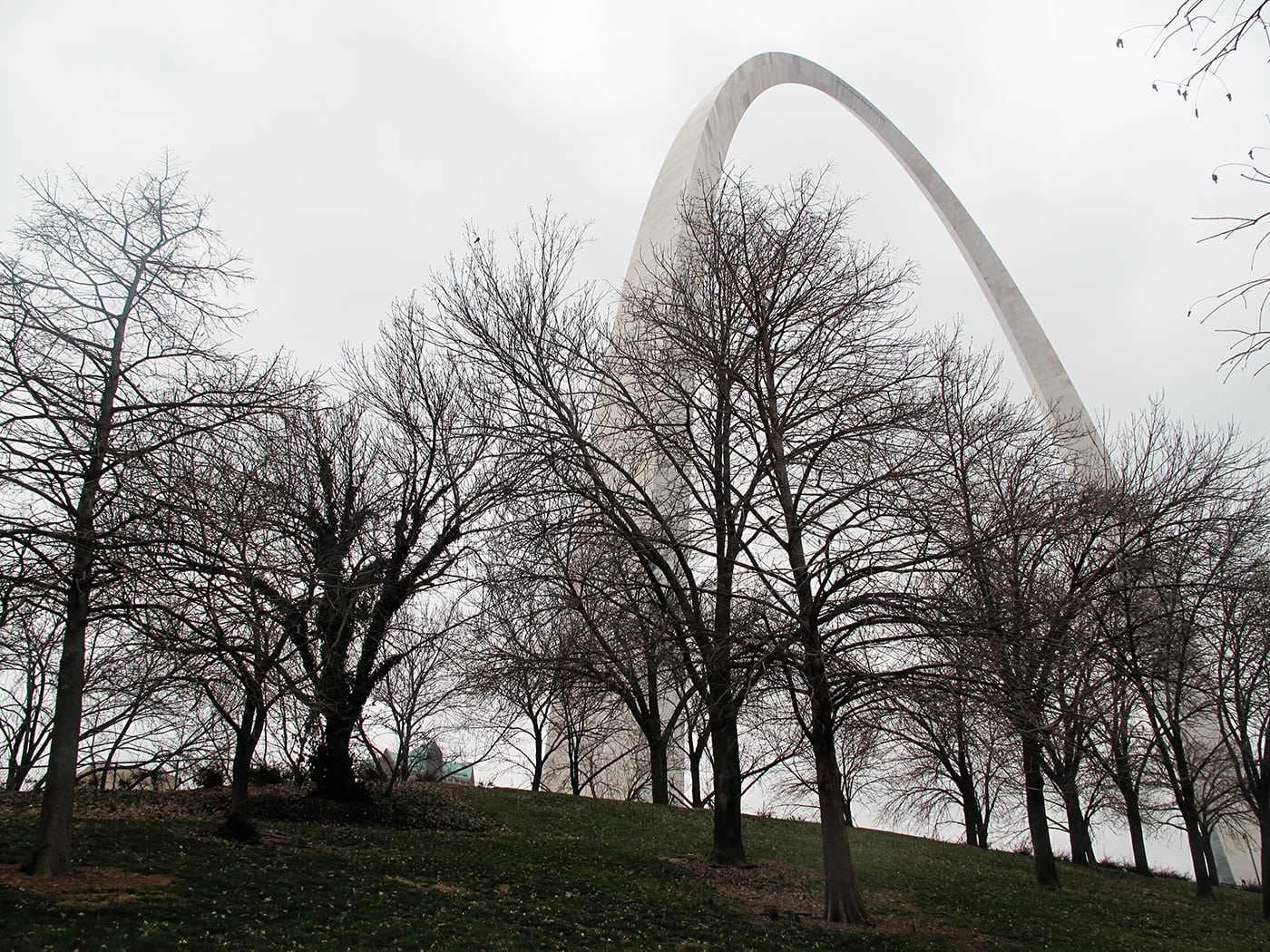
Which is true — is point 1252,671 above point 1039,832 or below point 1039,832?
above

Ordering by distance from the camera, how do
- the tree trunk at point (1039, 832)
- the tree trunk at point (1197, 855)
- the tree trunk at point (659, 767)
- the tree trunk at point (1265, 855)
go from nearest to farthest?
the tree trunk at point (1039, 832) → the tree trunk at point (1265, 855) → the tree trunk at point (1197, 855) → the tree trunk at point (659, 767)

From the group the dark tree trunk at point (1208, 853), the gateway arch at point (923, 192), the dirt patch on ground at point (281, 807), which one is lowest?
the dark tree trunk at point (1208, 853)

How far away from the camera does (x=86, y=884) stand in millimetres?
7684

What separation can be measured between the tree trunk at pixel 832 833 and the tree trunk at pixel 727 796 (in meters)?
1.73

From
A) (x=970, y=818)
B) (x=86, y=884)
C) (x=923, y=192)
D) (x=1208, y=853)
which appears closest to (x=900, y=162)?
(x=923, y=192)

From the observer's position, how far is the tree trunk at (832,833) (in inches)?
364

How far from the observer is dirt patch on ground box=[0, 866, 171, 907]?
7.27m

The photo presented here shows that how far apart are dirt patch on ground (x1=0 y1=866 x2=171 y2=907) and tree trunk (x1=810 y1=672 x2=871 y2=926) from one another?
21.0ft

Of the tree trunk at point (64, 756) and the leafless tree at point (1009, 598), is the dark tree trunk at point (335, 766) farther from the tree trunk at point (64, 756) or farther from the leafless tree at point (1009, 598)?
the leafless tree at point (1009, 598)

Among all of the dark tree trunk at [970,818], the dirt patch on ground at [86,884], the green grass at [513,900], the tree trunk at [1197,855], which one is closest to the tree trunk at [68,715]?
the dirt patch on ground at [86,884]

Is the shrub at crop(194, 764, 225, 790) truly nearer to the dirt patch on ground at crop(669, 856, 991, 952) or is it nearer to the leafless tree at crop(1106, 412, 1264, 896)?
the dirt patch on ground at crop(669, 856, 991, 952)

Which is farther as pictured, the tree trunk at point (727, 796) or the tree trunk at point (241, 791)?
the tree trunk at point (727, 796)

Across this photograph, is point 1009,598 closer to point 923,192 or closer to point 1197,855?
point 1197,855

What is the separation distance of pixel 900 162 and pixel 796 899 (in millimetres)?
28884
